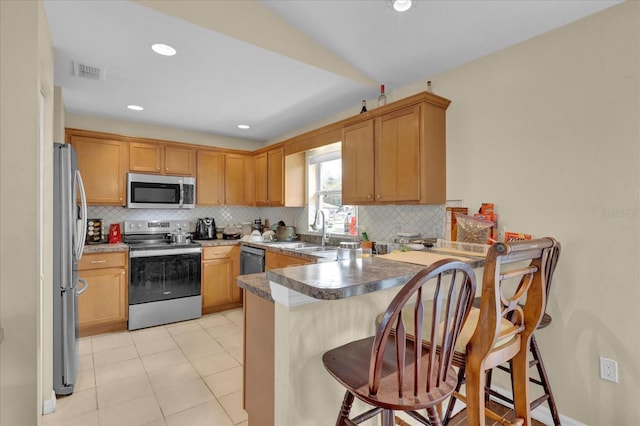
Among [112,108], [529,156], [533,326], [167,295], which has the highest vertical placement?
[112,108]

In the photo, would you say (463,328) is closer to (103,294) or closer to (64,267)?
(64,267)

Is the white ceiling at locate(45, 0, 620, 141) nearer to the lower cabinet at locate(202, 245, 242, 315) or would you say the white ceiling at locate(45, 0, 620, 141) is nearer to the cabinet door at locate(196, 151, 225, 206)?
the cabinet door at locate(196, 151, 225, 206)

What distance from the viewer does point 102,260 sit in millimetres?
3318

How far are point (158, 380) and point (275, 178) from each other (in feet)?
8.53

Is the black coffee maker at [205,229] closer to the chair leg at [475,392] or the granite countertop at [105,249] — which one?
the granite countertop at [105,249]

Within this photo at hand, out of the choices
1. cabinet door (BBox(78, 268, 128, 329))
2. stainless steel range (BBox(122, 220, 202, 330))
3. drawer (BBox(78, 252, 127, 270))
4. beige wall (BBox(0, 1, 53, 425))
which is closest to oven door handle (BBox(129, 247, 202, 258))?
stainless steel range (BBox(122, 220, 202, 330))

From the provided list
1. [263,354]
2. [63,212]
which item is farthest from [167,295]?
[263,354]

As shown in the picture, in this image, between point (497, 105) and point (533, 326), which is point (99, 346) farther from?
point (497, 105)

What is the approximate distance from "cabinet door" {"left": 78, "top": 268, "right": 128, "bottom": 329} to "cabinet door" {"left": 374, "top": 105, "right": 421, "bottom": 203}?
2.89 meters

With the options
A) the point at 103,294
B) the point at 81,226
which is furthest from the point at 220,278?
the point at 81,226

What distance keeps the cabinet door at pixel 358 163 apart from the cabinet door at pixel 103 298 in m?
2.58

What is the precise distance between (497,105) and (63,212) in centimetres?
313

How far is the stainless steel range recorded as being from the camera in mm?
3480

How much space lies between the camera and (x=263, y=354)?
60.4 inches
